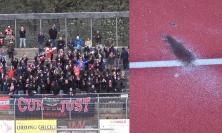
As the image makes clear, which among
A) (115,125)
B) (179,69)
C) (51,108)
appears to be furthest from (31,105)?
(179,69)

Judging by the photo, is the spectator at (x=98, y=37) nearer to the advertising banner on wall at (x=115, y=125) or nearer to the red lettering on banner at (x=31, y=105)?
the red lettering on banner at (x=31, y=105)

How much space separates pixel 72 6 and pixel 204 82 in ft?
121

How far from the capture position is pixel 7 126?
53.4 feet

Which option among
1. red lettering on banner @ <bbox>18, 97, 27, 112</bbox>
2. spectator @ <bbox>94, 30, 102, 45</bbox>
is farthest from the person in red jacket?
red lettering on banner @ <bbox>18, 97, 27, 112</bbox>

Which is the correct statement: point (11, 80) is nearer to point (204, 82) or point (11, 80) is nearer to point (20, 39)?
point (20, 39)

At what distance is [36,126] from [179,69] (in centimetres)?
1455

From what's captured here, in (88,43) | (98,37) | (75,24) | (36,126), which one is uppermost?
(75,24)

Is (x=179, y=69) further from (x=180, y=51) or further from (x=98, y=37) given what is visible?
(x=98, y=37)

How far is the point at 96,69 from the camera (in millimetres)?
22203

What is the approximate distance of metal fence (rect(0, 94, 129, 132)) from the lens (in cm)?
1622

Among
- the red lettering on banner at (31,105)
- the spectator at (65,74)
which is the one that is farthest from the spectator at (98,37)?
the red lettering on banner at (31,105)

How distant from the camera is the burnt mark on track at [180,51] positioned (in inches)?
86.4

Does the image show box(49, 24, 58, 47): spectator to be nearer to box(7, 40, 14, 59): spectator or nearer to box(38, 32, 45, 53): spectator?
box(38, 32, 45, 53): spectator

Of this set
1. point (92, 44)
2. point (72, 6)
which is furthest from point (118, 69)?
point (72, 6)
